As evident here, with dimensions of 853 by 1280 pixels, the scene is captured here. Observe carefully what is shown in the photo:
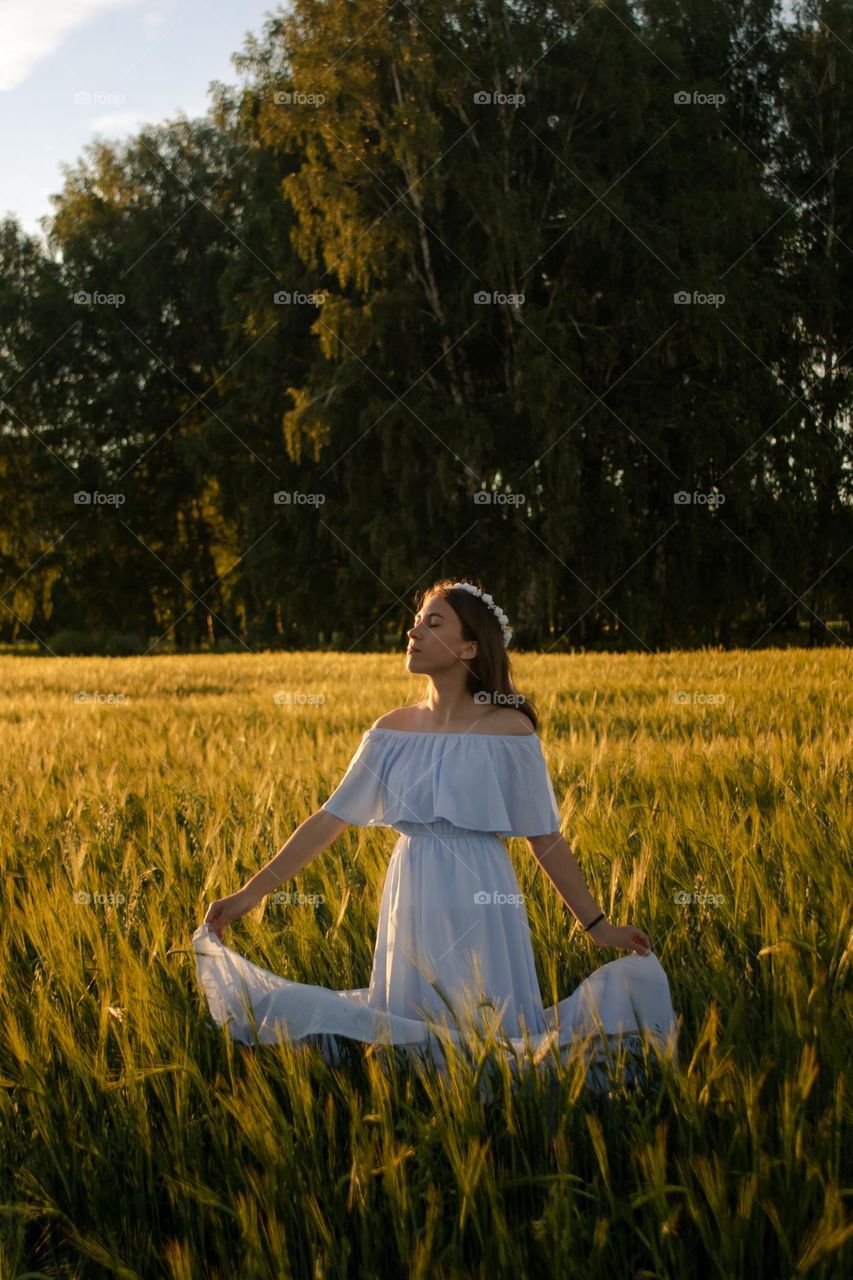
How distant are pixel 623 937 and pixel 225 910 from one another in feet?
2.62

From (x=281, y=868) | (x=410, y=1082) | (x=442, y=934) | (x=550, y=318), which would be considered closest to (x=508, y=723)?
(x=442, y=934)

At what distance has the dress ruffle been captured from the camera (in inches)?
95.3

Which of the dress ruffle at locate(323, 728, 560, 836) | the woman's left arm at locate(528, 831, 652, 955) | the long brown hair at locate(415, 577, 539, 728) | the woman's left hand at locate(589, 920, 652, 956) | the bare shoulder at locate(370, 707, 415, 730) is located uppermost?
the long brown hair at locate(415, 577, 539, 728)

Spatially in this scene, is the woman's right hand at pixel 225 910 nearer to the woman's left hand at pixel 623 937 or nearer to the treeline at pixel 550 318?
the woman's left hand at pixel 623 937

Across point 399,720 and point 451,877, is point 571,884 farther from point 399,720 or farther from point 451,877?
point 399,720

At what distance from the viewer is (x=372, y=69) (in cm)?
1967

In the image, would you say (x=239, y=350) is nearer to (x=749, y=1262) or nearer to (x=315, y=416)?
(x=315, y=416)

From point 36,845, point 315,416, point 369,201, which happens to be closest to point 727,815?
point 36,845

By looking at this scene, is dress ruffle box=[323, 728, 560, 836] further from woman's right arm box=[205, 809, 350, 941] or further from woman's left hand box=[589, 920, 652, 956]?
woman's left hand box=[589, 920, 652, 956]

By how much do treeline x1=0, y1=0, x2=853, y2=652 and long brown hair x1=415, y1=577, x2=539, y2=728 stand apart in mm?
15252

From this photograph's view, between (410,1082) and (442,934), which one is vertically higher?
(442,934)

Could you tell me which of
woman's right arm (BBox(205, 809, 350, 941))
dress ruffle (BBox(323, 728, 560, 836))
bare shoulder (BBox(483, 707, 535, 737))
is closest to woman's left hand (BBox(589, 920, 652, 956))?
dress ruffle (BBox(323, 728, 560, 836))

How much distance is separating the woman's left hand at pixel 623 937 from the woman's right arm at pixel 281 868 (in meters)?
0.57

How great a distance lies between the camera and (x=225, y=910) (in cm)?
240
